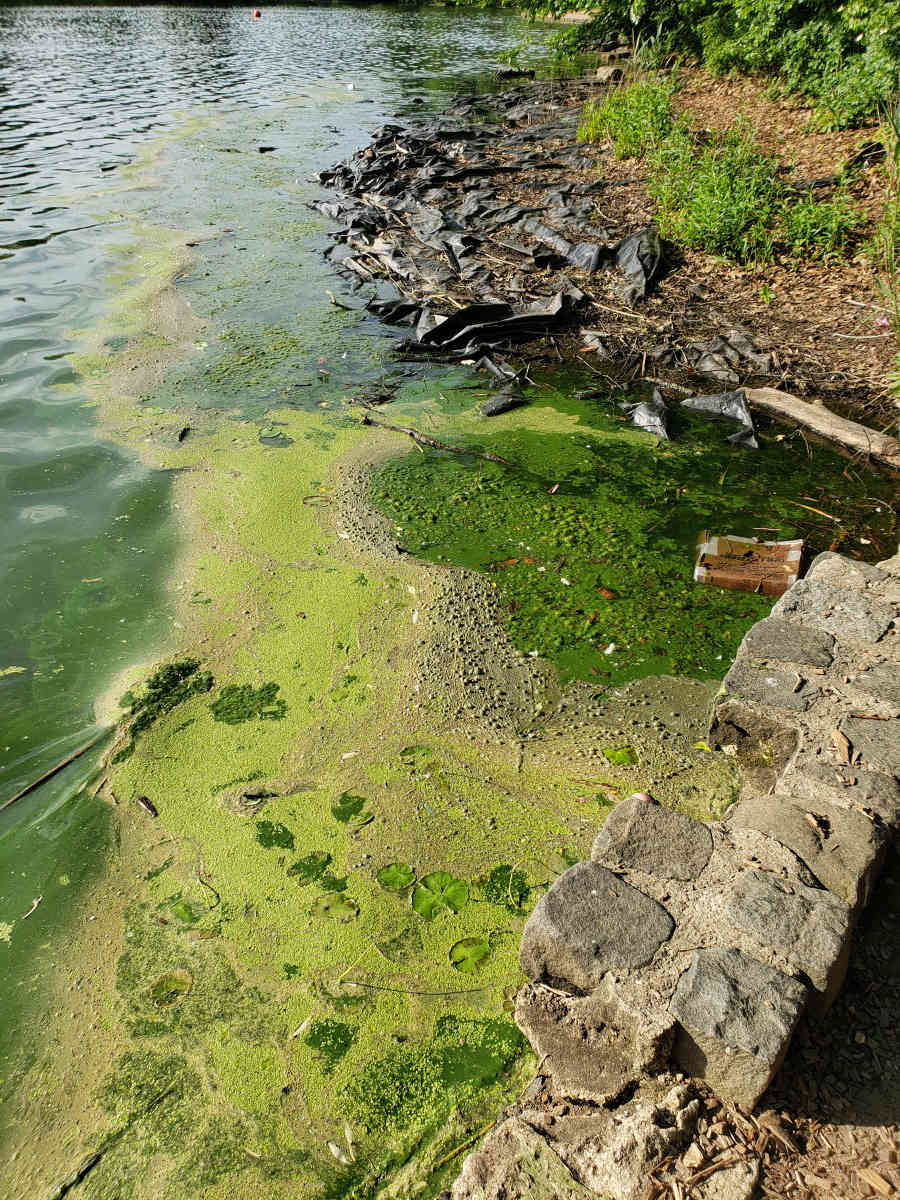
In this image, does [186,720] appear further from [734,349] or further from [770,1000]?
[734,349]

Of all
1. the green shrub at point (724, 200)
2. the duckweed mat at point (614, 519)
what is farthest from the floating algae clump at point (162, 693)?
the green shrub at point (724, 200)

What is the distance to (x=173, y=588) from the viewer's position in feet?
10.6

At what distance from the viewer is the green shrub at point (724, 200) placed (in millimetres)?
5566

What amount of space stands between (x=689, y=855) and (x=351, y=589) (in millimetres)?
1800

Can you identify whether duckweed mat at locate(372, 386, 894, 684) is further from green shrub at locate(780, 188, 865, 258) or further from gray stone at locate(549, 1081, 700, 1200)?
green shrub at locate(780, 188, 865, 258)

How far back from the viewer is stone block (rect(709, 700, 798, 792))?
233 centimetres

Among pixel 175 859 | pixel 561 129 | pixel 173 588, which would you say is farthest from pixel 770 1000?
pixel 561 129

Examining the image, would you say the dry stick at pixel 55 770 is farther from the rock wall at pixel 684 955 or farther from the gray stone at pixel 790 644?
the gray stone at pixel 790 644

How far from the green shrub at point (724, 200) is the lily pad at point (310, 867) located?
16.9ft

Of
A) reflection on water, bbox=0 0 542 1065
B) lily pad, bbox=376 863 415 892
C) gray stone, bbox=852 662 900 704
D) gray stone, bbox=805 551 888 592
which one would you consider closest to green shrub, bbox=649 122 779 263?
reflection on water, bbox=0 0 542 1065

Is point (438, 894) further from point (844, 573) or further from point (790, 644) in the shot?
point (844, 573)

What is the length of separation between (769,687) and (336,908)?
1384 millimetres

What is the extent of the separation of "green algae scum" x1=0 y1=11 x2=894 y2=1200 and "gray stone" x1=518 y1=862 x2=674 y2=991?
0.26 metres

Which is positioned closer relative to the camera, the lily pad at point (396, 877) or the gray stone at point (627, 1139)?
the gray stone at point (627, 1139)
